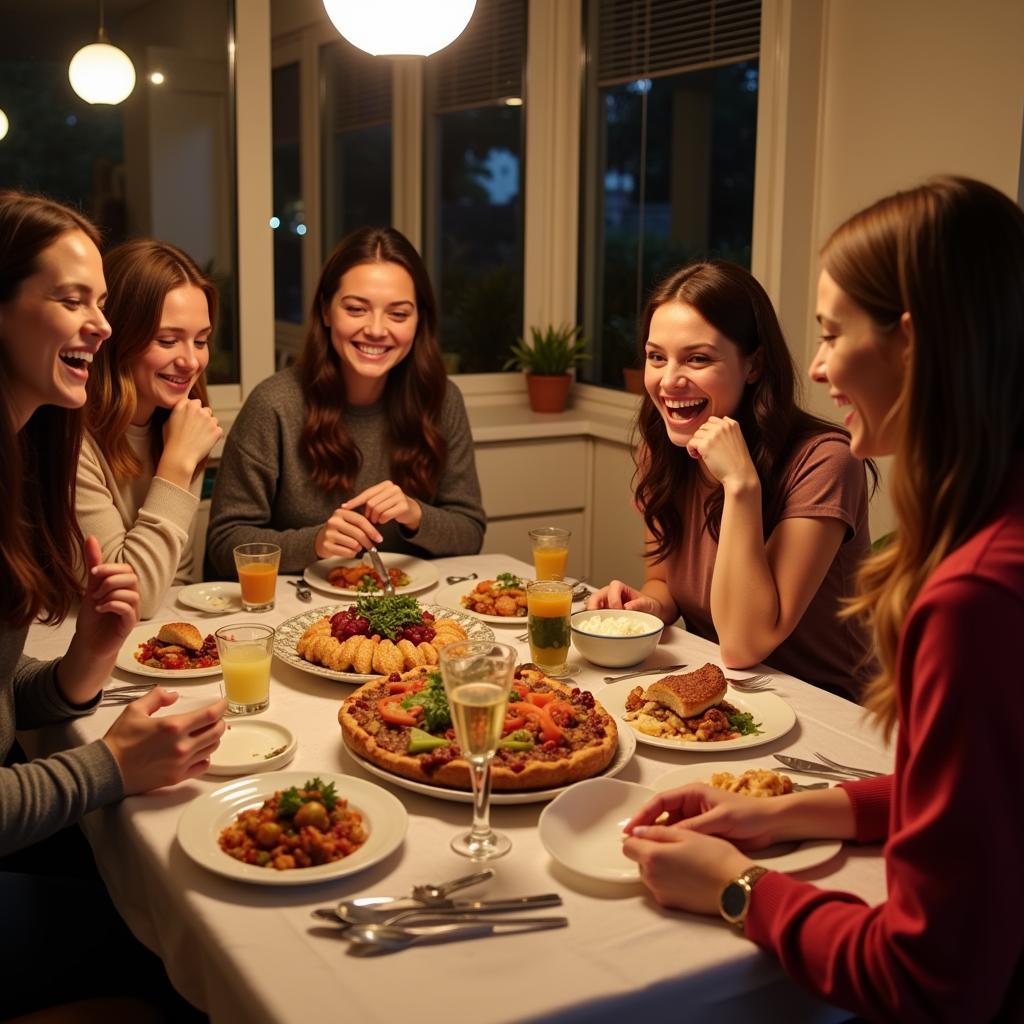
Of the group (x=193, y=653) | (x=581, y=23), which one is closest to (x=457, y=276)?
(x=581, y=23)

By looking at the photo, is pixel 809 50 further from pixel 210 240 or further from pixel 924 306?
pixel 924 306

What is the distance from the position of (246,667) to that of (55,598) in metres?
0.31

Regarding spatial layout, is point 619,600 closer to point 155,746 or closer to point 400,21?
point 155,746

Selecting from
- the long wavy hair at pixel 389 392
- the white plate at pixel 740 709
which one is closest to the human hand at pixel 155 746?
the white plate at pixel 740 709

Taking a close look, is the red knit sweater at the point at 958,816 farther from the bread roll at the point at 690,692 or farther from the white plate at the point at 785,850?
→ the bread roll at the point at 690,692

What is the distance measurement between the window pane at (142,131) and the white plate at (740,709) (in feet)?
8.02

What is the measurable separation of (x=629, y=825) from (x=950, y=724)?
425 millimetres

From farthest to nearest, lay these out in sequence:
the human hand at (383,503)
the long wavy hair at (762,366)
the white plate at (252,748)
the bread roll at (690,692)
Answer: the human hand at (383,503), the long wavy hair at (762,366), the bread roll at (690,692), the white plate at (252,748)

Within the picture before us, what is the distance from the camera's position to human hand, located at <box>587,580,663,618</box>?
218cm

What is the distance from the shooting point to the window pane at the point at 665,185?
3725mm

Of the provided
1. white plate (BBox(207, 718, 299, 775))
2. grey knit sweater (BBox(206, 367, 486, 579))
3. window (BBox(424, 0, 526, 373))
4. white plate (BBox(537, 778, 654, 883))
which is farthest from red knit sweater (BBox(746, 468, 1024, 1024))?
window (BBox(424, 0, 526, 373))

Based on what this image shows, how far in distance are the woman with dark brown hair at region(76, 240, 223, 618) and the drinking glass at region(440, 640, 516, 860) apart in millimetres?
1175

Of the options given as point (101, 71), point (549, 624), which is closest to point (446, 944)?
point (549, 624)

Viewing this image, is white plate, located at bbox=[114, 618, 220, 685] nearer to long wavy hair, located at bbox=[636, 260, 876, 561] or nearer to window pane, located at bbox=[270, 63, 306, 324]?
long wavy hair, located at bbox=[636, 260, 876, 561]
